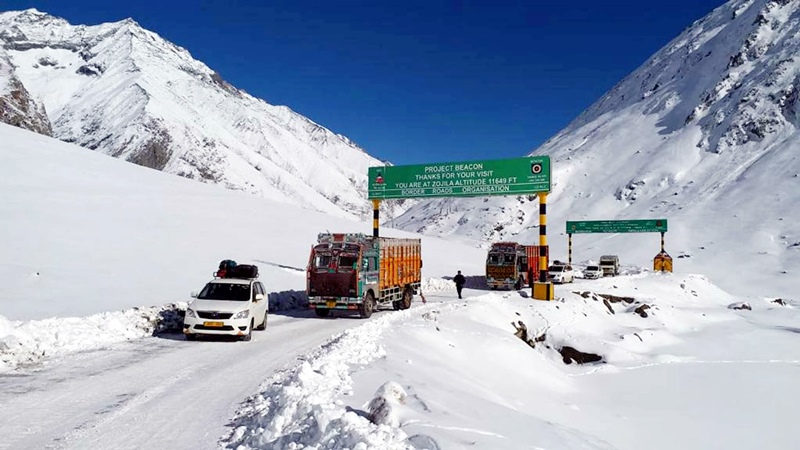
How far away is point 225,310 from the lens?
18094mm

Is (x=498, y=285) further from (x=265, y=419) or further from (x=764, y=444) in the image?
(x=265, y=419)

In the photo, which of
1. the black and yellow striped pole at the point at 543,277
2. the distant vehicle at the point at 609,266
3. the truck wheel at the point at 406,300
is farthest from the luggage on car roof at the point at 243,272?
the distant vehicle at the point at 609,266

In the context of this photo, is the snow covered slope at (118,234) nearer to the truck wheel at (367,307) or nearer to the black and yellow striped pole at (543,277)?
the truck wheel at (367,307)

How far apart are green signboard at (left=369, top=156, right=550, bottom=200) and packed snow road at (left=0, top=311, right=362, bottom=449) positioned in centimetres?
2089

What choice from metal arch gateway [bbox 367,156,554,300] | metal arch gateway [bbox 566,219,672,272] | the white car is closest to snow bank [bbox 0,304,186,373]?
the white car

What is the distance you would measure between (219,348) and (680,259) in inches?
3880

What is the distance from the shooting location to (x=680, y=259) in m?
101

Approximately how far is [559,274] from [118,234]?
35577mm

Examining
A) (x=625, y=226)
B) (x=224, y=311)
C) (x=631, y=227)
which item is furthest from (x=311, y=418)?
(x=631, y=227)

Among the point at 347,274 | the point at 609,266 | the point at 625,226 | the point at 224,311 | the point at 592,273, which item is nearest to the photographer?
the point at 224,311

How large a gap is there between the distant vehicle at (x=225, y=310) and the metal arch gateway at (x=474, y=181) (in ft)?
59.6

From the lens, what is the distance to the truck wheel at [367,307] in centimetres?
2543

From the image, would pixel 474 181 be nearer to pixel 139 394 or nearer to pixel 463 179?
pixel 463 179

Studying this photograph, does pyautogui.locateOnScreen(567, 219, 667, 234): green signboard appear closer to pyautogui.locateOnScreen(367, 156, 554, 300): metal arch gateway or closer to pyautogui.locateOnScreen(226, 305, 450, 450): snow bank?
pyautogui.locateOnScreen(367, 156, 554, 300): metal arch gateway
